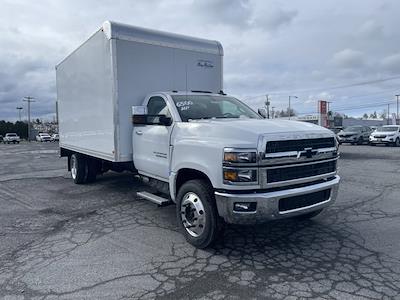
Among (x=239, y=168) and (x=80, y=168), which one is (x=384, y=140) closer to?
(x=80, y=168)

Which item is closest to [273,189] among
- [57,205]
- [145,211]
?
[145,211]

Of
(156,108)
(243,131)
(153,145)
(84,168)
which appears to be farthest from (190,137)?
(84,168)

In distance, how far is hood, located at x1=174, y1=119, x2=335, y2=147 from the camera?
4297 mm

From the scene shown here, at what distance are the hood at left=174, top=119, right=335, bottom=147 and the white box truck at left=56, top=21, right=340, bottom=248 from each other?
14 millimetres

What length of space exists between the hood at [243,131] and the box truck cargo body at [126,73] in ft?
6.27

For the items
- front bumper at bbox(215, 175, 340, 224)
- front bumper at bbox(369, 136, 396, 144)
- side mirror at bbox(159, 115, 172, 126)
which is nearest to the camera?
front bumper at bbox(215, 175, 340, 224)

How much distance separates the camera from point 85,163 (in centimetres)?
949

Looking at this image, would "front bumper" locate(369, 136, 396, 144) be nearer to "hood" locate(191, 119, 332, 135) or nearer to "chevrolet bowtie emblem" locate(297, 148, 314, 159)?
"hood" locate(191, 119, 332, 135)

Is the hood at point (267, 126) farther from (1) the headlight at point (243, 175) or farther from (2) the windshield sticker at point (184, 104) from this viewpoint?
(2) the windshield sticker at point (184, 104)

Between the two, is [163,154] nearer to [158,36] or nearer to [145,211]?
[145,211]

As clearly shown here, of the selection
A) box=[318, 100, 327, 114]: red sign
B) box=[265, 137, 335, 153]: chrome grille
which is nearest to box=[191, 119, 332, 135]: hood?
box=[265, 137, 335, 153]: chrome grille

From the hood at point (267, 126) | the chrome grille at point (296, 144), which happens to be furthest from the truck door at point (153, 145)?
the chrome grille at point (296, 144)

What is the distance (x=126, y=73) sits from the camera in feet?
21.6

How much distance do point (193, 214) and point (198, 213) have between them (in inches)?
5.6
